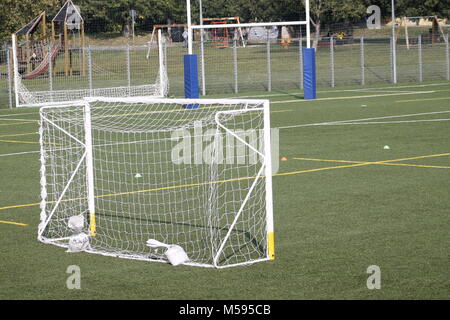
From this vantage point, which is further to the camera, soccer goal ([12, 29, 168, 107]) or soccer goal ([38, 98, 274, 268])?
soccer goal ([12, 29, 168, 107])

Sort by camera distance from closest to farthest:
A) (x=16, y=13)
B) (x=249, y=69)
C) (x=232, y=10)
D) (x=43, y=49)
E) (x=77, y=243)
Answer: (x=77, y=243) → (x=43, y=49) → (x=249, y=69) → (x=16, y=13) → (x=232, y=10)

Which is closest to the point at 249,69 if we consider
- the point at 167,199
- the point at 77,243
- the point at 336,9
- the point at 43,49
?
the point at 43,49

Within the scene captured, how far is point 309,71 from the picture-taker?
2809cm

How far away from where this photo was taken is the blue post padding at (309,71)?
91.5ft

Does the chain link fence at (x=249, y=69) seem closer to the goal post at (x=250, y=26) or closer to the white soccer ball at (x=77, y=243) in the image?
the goal post at (x=250, y=26)

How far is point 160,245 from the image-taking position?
27.3 feet

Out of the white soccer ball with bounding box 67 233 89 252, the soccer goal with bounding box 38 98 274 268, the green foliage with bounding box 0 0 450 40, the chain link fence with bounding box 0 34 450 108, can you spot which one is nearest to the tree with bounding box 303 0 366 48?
the green foliage with bounding box 0 0 450 40

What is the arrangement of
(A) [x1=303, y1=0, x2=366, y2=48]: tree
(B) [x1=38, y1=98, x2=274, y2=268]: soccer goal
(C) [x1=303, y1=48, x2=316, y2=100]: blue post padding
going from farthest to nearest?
(A) [x1=303, y1=0, x2=366, y2=48]: tree → (C) [x1=303, y1=48, x2=316, y2=100]: blue post padding → (B) [x1=38, y1=98, x2=274, y2=268]: soccer goal

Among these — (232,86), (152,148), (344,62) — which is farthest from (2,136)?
(344,62)

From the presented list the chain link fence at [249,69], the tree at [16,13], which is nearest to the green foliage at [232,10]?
the chain link fence at [249,69]

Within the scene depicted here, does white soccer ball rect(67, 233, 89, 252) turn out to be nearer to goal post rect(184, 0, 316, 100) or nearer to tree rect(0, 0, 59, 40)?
goal post rect(184, 0, 316, 100)

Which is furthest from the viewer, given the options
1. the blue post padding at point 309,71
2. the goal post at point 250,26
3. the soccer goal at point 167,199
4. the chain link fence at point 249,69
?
the chain link fence at point 249,69

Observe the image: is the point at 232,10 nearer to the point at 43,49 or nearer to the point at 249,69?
the point at 249,69

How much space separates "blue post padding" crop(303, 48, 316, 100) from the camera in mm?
27875
